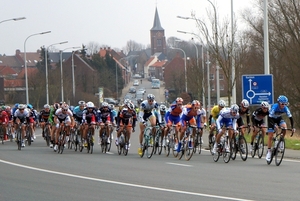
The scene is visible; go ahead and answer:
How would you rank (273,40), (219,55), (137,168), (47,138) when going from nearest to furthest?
1. (137,168)
2. (47,138)
3. (219,55)
4. (273,40)

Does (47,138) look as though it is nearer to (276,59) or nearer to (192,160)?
(192,160)

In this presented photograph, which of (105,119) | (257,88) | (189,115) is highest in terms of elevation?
(257,88)

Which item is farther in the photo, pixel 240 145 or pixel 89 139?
pixel 89 139

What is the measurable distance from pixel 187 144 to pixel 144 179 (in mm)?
6315

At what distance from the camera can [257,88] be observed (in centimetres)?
2711

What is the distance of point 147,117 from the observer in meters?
23.3

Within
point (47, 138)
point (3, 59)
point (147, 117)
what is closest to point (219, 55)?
point (47, 138)

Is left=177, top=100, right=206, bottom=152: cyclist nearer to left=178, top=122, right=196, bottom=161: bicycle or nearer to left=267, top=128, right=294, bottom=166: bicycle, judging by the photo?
left=178, top=122, right=196, bottom=161: bicycle

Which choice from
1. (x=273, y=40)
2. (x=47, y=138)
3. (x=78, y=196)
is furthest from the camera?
(x=273, y=40)

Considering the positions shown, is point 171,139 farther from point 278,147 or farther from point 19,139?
point 19,139

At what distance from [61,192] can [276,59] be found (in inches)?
1626

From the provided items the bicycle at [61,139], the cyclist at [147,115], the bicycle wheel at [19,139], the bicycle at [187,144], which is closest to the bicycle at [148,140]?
the cyclist at [147,115]

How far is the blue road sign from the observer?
2706cm

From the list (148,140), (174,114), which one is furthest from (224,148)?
(174,114)
